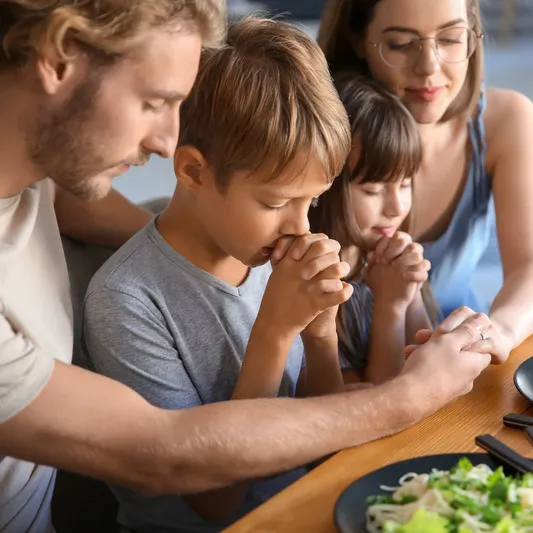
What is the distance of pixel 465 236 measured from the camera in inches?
79.8

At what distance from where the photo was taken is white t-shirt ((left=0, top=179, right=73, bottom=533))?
1.21 m

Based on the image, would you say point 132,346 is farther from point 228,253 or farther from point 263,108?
point 263,108

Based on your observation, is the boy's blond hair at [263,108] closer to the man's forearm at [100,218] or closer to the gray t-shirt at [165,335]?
the gray t-shirt at [165,335]

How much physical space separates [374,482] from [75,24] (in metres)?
0.68

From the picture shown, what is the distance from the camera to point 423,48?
1.75m

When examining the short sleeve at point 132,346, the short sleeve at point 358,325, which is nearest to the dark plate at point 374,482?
the short sleeve at point 132,346

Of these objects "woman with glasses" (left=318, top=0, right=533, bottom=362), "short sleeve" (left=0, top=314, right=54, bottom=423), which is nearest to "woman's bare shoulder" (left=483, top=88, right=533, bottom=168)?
"woman with glasses" (left=318, top=0, right=533, bottom=362)

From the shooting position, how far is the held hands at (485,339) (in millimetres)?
1334

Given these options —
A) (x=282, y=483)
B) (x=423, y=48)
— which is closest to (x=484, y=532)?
(x=282, y=483)

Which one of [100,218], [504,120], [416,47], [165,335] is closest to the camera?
[165,335]

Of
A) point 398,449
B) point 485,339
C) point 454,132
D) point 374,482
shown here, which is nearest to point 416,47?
point 454,132

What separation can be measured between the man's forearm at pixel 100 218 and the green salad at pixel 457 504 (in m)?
0.87

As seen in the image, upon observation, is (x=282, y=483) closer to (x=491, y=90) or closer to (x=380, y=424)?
(x=380, y=424)

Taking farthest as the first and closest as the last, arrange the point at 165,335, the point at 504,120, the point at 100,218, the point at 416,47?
1. the point at 504,120
2. the point at 416,47
3. the point at 100,218
4. the point at 165,335
